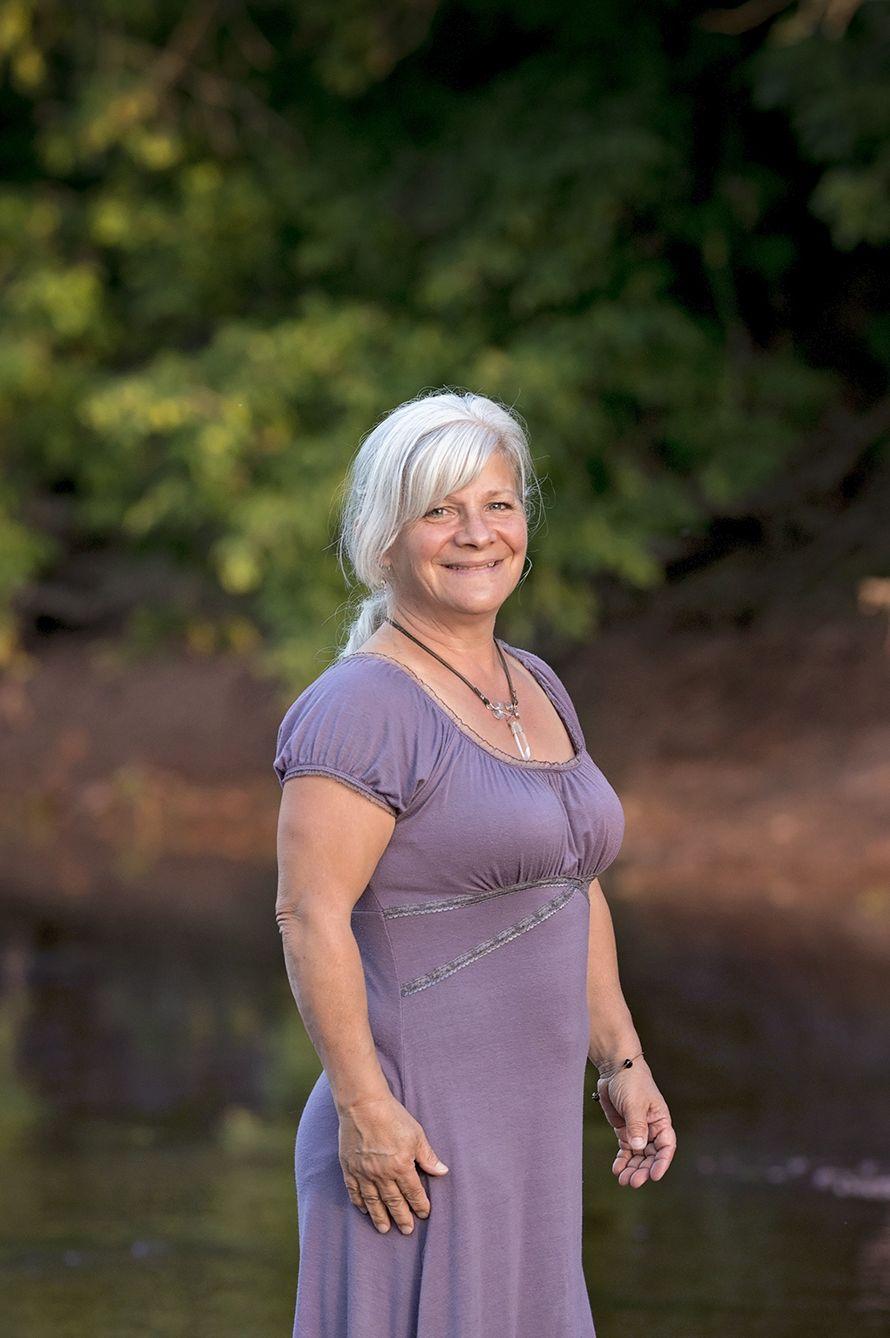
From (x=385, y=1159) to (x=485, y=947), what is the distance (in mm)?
296

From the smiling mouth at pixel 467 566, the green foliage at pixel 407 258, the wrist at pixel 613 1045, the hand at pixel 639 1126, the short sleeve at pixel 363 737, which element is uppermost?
the green foliage at pixel 407 258

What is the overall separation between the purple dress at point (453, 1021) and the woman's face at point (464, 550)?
12 centimetres

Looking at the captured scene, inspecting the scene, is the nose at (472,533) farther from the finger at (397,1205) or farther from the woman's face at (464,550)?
the finger at (397,1205)

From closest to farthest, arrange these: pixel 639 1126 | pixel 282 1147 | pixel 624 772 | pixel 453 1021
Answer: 1. pixel 453 1021
2. pixel 639 1126
3. pixel 282 1147
4. pixel 624 772

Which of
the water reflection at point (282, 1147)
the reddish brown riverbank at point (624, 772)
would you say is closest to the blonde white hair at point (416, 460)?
the water reflection at point (282, 1147)

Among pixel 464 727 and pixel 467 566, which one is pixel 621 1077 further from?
pixel 467 566

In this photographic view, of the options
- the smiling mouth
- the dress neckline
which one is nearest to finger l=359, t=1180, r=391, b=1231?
the dress neckline

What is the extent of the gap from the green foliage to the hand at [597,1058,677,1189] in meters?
9.37

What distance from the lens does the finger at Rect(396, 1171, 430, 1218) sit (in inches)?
98.8

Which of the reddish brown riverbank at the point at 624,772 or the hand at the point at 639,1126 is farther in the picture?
the reddish brown riverbank at the point at 624,772

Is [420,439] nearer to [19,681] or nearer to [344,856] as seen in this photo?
[344,856]

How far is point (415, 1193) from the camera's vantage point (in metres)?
2.52

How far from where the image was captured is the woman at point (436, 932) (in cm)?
252

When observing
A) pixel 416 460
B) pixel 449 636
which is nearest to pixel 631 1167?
pixel 449 636
